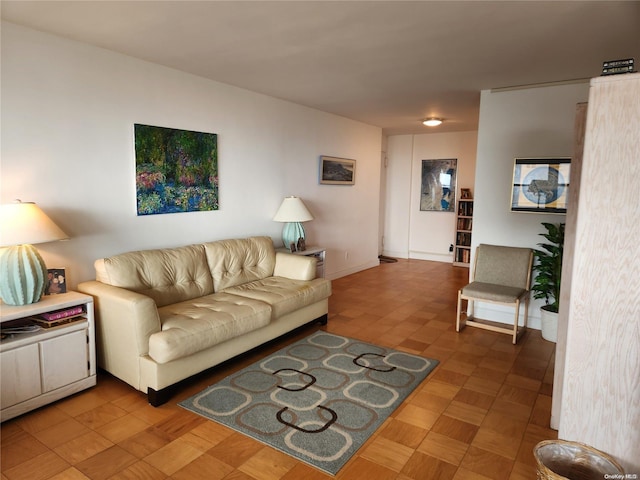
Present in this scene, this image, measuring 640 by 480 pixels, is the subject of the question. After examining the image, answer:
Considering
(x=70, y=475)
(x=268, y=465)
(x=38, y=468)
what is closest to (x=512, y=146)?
(x=268, y=465)

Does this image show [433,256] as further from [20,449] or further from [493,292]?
[20,449]

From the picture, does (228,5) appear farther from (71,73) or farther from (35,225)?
(35,225)

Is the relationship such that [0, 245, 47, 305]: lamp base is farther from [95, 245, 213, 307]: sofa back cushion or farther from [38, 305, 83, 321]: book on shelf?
[95, 245, 213, 307]: sofa back cushion

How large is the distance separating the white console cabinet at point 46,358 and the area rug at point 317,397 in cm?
77

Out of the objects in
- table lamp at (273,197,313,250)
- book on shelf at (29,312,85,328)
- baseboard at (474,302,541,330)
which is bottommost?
baseboard at (474,302,541,330)

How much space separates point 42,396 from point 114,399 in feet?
1.33

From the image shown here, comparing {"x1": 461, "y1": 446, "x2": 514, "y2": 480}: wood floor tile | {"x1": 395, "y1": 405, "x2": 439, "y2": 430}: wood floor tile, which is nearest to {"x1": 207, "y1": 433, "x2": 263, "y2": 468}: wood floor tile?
{"x1": 395, "y1": 405, "x2": 439, "y2": 430}: wood floor tile

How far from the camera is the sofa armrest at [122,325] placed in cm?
262

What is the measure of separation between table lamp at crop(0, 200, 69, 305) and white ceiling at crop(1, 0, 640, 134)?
1198mm

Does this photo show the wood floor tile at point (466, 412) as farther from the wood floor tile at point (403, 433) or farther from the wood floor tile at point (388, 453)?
the wood floor tile at point (388, 453)

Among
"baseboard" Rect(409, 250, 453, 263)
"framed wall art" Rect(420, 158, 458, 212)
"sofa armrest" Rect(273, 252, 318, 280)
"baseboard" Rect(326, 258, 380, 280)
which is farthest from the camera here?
"baseboard" Rect(409, 250, 453, 263)

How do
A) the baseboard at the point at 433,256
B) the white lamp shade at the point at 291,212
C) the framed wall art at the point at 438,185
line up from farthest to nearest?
the baseboard at the point at 433,256, the framed wall art at the point at 438,185, the white lamp shade at the point at 291,212

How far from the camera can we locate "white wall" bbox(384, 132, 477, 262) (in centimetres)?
747

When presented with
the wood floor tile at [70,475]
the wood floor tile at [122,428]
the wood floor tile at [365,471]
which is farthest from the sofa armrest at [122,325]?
the wood floor tile at [365,471]
